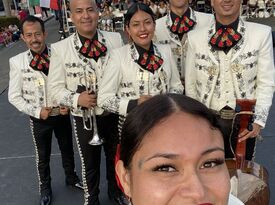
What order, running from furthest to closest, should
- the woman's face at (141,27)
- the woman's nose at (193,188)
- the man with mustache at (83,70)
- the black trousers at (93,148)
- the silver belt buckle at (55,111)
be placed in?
the silver belt buckle at (55,111)
the black trousers at (93,148)
the man with mustache at (83,70)
the woman's face at (141,27)
the woman's nose at (193,188)

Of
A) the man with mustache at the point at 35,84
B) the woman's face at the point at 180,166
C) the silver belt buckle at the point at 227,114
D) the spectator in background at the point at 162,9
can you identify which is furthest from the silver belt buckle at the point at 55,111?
the spectator in background at the point at 162,9

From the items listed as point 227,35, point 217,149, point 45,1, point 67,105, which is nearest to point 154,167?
point 217,149

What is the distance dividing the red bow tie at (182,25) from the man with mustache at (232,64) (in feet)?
1.45

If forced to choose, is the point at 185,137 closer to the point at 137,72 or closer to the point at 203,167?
the point at 203,167

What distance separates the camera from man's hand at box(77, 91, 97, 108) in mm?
2756

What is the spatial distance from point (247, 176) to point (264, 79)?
816mm

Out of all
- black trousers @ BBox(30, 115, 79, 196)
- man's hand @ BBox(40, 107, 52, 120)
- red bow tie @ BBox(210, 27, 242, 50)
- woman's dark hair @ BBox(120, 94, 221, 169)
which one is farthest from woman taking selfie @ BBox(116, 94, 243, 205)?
black trousers @ BBox(30, 115, 79, 196)

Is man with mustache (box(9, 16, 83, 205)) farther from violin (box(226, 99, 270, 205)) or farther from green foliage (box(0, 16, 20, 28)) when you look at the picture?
green foliage (box(0, 16, 20, 28))

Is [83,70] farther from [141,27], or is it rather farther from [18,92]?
[18,92]

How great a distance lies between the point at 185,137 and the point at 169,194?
0.56 ft

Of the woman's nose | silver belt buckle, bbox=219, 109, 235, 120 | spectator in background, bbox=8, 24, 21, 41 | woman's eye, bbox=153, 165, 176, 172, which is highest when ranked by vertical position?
woman's eye, bbox=153, 165, 176, 172

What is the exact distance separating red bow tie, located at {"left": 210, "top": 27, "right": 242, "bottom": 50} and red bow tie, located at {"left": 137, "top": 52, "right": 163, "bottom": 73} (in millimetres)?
423

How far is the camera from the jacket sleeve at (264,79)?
2523mm

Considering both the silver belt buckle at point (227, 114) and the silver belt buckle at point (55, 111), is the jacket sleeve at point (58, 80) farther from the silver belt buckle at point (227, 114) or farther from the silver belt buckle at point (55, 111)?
the silver belt buckle at point (227, 114)
